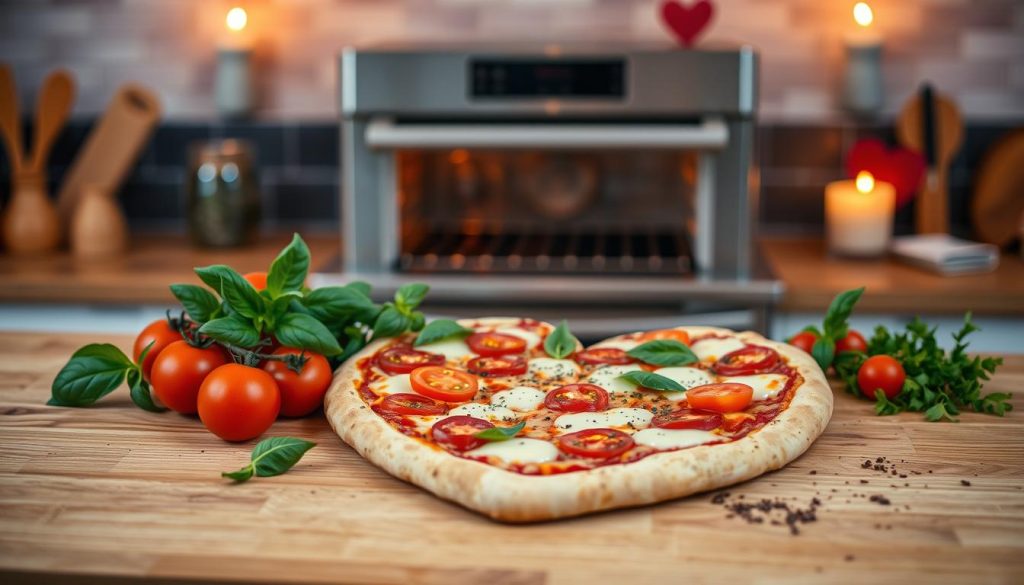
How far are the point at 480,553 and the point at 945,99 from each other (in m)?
2.41

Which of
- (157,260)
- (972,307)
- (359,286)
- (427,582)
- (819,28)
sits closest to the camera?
(427,582)

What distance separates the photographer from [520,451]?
1.30m

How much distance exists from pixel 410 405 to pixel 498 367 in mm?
189

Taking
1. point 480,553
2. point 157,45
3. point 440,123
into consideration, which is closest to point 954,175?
point 440,123

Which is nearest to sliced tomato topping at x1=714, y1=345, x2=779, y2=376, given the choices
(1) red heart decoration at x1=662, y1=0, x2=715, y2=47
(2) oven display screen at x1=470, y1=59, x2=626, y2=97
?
(2) oven display screen at x1=470, y1=59, x2=626, y2=97

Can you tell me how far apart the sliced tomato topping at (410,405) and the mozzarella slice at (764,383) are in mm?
388

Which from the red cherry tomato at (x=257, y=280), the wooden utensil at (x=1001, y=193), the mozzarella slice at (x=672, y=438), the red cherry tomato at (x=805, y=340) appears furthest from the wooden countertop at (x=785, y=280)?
the mozzarella slice at (x=672, y=438)

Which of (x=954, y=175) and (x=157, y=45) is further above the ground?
(x=157, y=45)

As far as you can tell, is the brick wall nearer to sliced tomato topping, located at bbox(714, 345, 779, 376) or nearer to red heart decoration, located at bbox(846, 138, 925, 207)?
red heart decoration, located at bbox(846, 138, 925, 207)

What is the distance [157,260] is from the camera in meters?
2.99

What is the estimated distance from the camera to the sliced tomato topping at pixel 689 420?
4.53 feet

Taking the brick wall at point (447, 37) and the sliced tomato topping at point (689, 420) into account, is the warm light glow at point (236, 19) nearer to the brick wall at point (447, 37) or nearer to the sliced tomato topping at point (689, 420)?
the brick wall at point (447, 37)

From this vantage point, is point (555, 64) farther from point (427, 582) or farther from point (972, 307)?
point (427, 582)

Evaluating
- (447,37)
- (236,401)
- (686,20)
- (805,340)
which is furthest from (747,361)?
(447,37)
